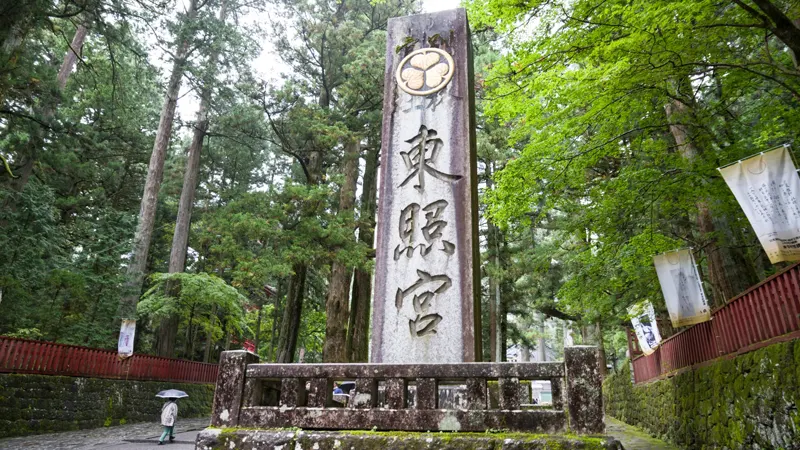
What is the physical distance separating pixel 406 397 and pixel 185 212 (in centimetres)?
1496

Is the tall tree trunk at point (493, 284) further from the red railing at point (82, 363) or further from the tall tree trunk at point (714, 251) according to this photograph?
the red railing at point (82, 363)

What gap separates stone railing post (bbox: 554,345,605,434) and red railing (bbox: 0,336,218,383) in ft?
34.2

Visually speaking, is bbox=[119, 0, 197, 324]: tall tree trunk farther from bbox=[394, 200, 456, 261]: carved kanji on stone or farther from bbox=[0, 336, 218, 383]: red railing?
bbox=[394, 200, 456, 261]: carved kanji on stone

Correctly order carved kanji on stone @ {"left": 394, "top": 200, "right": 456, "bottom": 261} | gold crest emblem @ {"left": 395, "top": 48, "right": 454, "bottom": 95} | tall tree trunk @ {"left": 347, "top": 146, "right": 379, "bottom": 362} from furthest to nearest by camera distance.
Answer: tall tree trunk @ {"left": 347, "top": 146, "right": 379, "bottom": 362} → gold crest emblem @ {"left": 395, "top": 48, "right": 454, "bottom": 95} → carved kanji on stone @ {"left": 394, "top": 200, "right": 456, "bottom": 261}

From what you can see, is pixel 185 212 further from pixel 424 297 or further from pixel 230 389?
pixel 230 389

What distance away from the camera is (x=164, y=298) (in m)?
13.7

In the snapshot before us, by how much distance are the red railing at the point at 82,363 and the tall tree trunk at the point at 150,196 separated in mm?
1344

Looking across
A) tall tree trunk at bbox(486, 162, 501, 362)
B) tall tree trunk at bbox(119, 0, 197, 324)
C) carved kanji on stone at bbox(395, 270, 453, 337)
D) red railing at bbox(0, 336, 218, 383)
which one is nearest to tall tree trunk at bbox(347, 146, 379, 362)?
tall tree trunk at bbox(486, 162, 501, 362)

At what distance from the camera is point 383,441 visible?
3.02m

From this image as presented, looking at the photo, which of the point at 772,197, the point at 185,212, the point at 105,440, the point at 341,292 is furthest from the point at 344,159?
the point at 772,197

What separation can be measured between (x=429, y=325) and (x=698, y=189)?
4283mm

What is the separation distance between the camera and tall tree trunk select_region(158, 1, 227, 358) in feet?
49.3

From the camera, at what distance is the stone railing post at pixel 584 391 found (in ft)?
9.40

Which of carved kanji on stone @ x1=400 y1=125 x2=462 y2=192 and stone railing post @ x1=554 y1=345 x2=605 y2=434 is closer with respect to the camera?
stone railing post @ x1=554 y1=345 x2=605 y2=434
